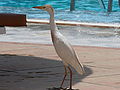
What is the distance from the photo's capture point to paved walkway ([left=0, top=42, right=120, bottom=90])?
5781 millimetres

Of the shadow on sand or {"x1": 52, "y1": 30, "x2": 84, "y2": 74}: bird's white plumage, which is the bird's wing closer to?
{"x1": 52, "y1": 30, "x2": 84, "y2": 74}: bird's white plumage

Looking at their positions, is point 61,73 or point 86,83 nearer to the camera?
point 86,83

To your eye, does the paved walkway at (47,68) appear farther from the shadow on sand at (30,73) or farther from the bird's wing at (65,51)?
the bird's wing at (65,51)

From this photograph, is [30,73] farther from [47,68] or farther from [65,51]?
[65,51]

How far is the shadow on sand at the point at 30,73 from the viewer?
18.8ft

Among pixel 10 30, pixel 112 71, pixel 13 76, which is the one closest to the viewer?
pixel 13 76

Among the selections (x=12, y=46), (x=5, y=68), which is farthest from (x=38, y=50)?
(x=5, y=68)

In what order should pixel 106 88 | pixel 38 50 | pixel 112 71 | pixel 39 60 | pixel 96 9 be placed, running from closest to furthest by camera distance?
pixel 106 88 < pixel 112 71 < pixel 39 60 < pixel 38 50 < pixel 96 9

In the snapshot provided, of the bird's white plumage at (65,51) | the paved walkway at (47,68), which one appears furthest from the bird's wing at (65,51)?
the paved walkway at (47,68)

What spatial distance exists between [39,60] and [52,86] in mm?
2275

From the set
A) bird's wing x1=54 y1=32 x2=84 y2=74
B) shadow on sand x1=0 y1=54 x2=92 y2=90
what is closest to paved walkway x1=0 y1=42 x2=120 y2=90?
shadow on sand x1=0 y1=54 x2=92 y2=90

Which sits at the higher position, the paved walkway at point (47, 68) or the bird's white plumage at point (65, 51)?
the bird's white plumage at point (65, 51)

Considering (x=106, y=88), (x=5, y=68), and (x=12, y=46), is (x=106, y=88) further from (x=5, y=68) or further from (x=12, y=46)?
(x=12, y=46)

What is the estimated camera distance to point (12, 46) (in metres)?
9.77
